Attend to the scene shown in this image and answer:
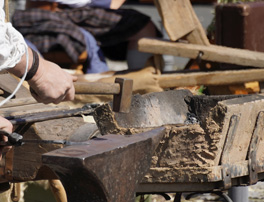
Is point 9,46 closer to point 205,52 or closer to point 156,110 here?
point 156,110

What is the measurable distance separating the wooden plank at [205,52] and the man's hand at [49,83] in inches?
97.5

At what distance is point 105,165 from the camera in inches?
101

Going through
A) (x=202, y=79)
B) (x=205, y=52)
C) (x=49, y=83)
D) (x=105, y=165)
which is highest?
(x=49, y=83)

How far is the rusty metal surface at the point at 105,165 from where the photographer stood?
248 centimetres

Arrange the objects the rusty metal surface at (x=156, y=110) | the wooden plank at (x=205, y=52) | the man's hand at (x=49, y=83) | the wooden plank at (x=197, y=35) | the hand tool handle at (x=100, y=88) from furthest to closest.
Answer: the wooden plank at (x=197, y=35) < the wooden plank at (x=205, y=52) < the rusty metal surface at (x=156, y=110) < the hand tool handle at (x=100, y=88) < the man's hand at (x=49, y=83)

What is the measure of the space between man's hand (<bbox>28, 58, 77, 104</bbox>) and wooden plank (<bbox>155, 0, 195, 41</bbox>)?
2.53 metres

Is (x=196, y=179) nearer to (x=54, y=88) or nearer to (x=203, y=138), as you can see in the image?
(x=203, y=138)

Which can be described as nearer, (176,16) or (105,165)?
(105,165)

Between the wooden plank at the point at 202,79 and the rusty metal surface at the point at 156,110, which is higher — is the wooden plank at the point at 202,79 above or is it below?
below

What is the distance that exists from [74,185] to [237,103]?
2.88 ft

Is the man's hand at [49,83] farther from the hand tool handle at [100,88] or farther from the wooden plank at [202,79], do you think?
the wooden plank at [202,79]

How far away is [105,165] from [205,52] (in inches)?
108

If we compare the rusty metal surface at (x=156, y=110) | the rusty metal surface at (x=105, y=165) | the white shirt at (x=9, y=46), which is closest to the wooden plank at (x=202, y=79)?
the rusty metal surface at (x=156, y=110)

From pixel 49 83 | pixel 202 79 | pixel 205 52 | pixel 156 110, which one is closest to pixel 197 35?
pixel 205 52
